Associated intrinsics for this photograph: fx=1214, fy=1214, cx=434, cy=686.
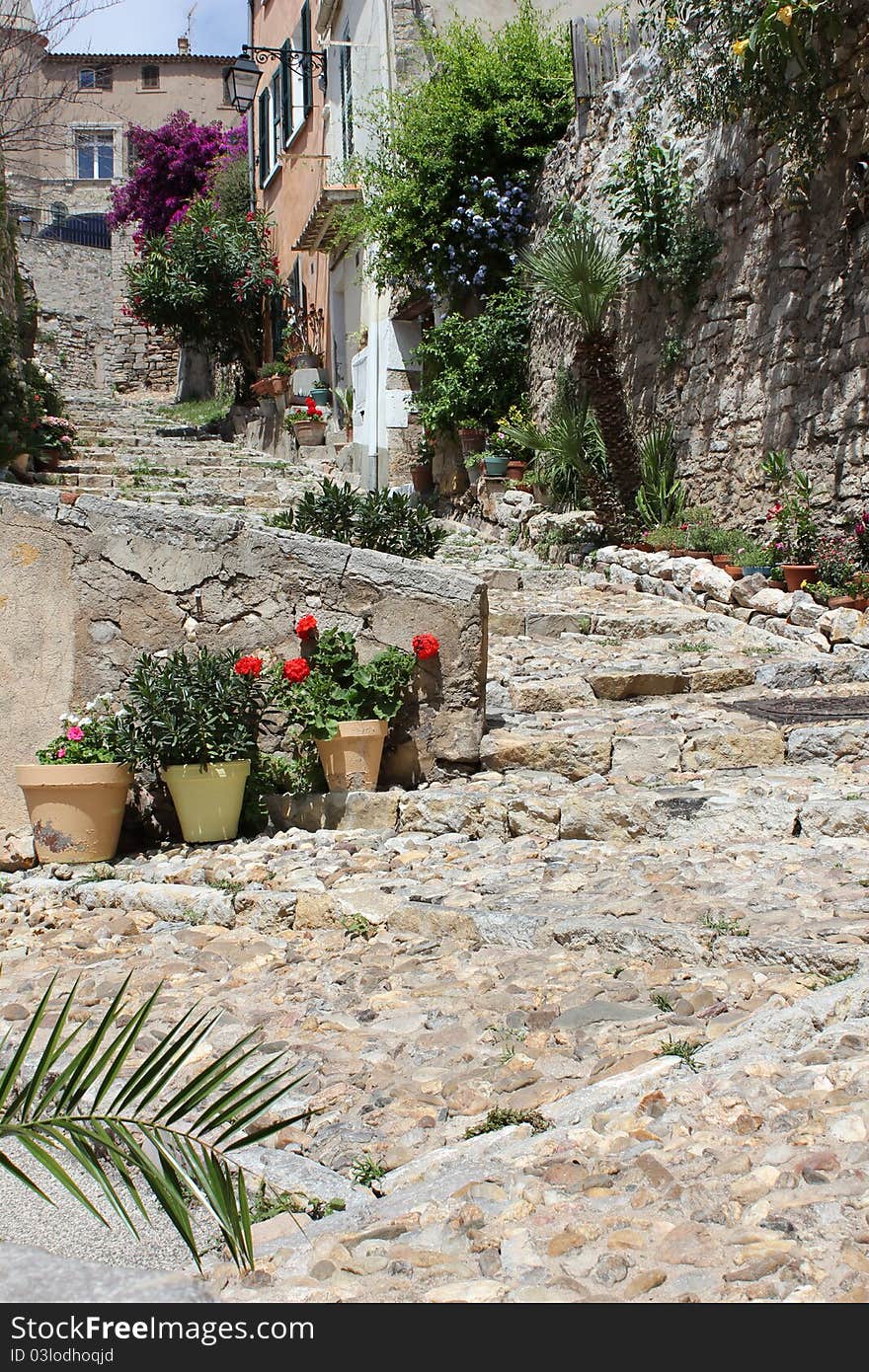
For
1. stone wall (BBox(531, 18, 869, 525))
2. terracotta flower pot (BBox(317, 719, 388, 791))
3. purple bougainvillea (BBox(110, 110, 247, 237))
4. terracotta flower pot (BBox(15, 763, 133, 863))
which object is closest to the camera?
terracotta flower pot (BBox(15, 763, 133, 863))

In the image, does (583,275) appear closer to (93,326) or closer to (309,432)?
(309,432)

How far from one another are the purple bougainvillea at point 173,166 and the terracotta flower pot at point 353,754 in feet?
71.5

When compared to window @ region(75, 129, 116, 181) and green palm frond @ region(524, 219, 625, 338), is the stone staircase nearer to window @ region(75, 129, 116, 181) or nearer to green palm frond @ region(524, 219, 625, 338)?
green palm frond @ region(524, 219, 625, 338)

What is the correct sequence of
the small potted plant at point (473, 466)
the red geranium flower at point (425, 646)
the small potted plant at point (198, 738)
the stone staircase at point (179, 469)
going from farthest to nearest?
the small potted plant at point (473, 466) → the stone staircase at point (179, 469) → the red geranium flower at point (425, 646) → the small potted plant at point (198, 738)

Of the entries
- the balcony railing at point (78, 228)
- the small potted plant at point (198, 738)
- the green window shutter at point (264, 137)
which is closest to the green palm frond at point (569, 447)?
the small potted plant at point (198, 738)

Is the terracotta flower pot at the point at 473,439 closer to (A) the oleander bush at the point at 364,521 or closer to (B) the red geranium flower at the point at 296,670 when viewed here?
(A) the oleander bush at the point at 364,521

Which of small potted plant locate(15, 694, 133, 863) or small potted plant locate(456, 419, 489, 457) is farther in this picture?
small potted plant locate(456, 419, 489, 457)

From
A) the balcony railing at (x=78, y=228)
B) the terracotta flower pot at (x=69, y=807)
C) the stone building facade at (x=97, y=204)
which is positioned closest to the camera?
the terracotta flower pot at (x=69, y=807)

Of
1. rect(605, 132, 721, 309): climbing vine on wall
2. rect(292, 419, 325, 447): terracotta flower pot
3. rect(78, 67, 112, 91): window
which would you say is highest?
rect(78, 67, 112, 91): window

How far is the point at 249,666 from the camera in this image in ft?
17.4

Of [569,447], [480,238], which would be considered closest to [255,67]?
[480,238]

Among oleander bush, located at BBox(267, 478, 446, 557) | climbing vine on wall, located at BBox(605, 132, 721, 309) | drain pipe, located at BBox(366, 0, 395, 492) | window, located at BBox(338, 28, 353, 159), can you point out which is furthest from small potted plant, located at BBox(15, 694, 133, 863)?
window, located at BBox(338, 28, 353, 159)

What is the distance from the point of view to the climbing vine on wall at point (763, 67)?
7.66 metres

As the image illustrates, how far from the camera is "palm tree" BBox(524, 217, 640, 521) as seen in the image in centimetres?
1055
